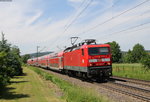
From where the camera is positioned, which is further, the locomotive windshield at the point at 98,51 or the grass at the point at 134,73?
the grass at the point at 134,73

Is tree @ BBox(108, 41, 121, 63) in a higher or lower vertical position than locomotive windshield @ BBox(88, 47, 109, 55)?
higher

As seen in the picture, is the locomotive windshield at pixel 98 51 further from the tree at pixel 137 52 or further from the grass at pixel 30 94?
the tree at pixel 137 52

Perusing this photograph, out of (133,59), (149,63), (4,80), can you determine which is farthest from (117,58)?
(4,80)

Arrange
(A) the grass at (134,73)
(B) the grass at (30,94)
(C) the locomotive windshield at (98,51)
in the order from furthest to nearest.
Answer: (A) the grass at (134,73) → (C) the locomotive windshield at (98,51) → (B) the grass at (30,94)

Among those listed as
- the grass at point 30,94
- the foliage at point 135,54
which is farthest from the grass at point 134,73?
the foliage at point 135,54

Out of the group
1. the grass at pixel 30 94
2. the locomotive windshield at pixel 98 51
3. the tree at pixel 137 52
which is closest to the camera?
the grass at pixel 30 94

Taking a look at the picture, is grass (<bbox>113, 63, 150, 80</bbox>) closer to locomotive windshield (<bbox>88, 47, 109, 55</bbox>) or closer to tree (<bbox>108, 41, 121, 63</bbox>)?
locomotive windshield (<bbox>88, 47, 109, 55</bbox>)

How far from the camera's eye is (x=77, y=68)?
2383 cm

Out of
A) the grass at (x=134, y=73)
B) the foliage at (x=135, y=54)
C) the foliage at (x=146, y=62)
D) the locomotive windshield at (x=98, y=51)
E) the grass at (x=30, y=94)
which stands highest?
the foliage at (x=135, y=54)

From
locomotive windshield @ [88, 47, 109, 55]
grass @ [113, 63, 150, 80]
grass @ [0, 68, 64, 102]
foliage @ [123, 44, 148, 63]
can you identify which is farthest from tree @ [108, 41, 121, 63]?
grass @ [0, 68, 64, 102]

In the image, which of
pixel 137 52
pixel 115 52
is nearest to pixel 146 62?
pixel 115 52

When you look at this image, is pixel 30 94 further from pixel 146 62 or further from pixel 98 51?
pixel 146 62

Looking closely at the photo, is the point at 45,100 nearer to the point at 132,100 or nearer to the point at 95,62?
the point at 132,100

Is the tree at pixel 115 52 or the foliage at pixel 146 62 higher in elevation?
the tree at pixel 115 52
